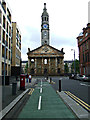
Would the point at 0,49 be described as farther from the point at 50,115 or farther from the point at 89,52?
the point at 89,52

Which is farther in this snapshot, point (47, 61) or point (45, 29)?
point (45, 29)

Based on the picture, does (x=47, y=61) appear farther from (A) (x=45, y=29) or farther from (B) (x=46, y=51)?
(A) (x=45, y=29)

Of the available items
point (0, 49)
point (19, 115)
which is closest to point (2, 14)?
point (0, 49)

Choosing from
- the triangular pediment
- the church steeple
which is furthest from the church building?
the church steeple

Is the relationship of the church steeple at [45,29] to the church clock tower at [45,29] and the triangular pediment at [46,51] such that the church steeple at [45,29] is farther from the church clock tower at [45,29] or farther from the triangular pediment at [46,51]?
the triangular pediment at [46,51]

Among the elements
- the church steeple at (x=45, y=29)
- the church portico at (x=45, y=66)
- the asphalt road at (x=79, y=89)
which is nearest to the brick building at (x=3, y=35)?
the asphalt road at (x=79, y=89)

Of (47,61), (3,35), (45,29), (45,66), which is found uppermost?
(45,29)

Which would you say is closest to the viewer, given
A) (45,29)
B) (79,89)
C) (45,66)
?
(79,89)

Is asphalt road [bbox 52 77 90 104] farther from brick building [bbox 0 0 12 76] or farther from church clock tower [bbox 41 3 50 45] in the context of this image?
→ church clock tower [bbox 41 3 50 45]

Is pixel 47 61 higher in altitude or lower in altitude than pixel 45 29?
lower

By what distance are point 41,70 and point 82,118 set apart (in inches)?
2857

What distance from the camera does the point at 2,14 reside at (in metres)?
25.2

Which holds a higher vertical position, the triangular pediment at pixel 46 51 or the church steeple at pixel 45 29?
the church steeple at pixel 45 29

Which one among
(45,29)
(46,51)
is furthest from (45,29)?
(46,51)
